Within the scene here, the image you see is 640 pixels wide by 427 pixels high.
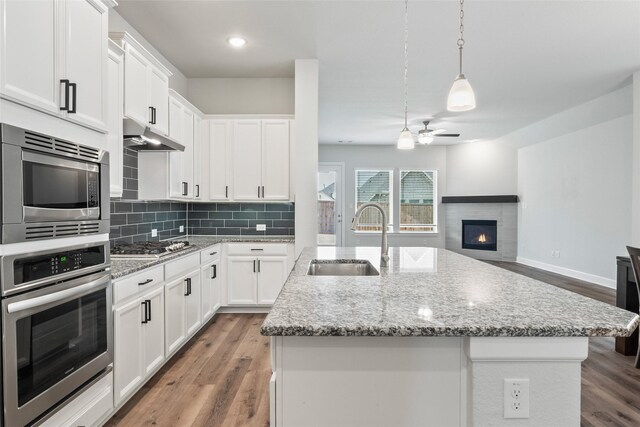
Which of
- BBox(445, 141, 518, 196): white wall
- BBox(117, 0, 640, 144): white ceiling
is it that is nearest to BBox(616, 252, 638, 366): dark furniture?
BBox(117, 0, 640, 144): white ceiling

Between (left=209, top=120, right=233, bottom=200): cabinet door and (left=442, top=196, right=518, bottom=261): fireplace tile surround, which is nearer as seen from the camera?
(left=209, top=120, right=233, bottom=200): cabinet door

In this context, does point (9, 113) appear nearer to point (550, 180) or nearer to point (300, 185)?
point (300, 185)

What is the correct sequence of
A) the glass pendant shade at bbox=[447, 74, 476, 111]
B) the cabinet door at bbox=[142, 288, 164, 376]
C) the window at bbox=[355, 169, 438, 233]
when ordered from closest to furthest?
the glass pendant shade at bbox=[447, 74, 476, 111], the cabinet door at bbox=[142, 288, 164, 376], the window at bbox=[355, 169, 438, 233]

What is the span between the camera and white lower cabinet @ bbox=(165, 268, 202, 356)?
2662 mm

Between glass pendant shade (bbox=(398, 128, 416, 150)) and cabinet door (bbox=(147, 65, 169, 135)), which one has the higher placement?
cabinet door (bbox=(147, 65, 169, 135))

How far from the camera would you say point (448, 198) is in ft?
28.8

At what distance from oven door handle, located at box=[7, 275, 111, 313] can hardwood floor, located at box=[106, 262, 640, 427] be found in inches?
35.9

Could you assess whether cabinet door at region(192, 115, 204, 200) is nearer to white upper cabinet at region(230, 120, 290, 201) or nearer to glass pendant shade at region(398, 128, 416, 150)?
white upper cabinet at region(230, 120, 290, 201)

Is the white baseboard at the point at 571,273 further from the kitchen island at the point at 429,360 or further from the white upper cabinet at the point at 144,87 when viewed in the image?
the white upper cabinet at the point at 144,87

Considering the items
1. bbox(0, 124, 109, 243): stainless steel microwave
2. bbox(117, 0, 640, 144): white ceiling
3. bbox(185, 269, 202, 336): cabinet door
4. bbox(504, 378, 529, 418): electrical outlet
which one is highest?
bbox(117, 0, 640, 144): white ceiling

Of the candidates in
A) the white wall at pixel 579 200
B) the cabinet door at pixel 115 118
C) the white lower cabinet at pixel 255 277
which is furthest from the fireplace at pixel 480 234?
the cabinet door at pixel 115 118

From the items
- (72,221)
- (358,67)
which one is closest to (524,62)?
(358,67)

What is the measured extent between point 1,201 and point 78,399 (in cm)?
102

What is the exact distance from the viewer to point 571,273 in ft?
20.4
